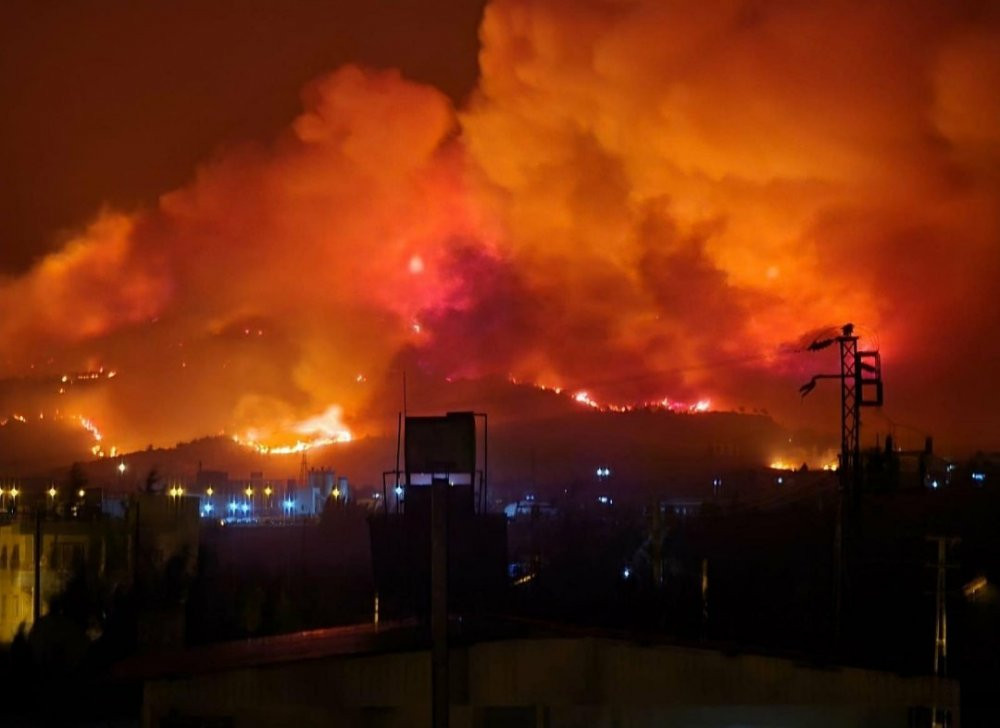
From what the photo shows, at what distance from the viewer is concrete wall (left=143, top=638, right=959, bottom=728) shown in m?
7.76

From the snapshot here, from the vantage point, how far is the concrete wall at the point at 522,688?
7762mm

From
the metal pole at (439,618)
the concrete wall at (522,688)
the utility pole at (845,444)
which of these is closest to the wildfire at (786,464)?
the utility pole at (845,444)

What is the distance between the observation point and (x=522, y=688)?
7.84 meters

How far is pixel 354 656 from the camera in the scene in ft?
25.5

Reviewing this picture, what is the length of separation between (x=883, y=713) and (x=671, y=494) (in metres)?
22.4

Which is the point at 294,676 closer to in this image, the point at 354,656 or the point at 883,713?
the point at 354,656

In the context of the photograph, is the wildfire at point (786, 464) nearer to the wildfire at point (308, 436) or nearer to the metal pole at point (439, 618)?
the wildfire at point (308, 436)

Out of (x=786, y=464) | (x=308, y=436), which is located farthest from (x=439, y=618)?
(x=308, y=436)

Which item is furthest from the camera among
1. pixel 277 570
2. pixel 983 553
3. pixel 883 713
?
pixel 277 570

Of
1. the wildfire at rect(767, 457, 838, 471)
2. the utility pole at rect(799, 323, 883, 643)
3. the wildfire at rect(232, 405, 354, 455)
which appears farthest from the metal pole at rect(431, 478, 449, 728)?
the wildfire at rect(232, 405, 354, 455)

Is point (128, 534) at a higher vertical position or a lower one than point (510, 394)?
lower

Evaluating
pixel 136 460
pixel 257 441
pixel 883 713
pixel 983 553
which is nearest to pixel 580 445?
pixel 257 441

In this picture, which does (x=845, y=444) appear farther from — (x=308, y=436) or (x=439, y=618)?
(x=308, y=436)

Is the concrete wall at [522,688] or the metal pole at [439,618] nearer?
the metal pole at [439,618]
